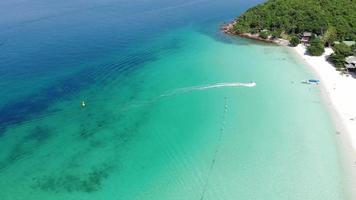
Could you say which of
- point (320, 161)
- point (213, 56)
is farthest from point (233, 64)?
point (320, 161)

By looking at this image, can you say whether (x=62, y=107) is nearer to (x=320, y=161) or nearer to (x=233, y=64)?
(x=233, y=64)

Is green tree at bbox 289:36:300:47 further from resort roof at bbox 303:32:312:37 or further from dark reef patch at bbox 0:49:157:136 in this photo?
dark reef patch at bbox 0:49:157:136

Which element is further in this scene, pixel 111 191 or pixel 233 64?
pixel 233 64

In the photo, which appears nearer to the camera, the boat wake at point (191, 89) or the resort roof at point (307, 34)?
the boat wake at point (191, 89)

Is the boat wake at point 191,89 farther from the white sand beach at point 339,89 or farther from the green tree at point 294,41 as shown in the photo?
the green tree at point 294,41

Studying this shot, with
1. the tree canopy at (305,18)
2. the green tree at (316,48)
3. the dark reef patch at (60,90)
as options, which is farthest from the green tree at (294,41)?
the dark reef patch at (60,90)

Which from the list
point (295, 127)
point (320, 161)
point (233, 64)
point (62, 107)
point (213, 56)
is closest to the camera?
point (320, 161)

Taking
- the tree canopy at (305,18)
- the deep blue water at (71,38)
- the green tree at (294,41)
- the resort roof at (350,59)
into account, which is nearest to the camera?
the deep blue water at (71,38)

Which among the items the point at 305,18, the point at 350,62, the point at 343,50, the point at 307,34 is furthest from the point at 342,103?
the point at 305,18
